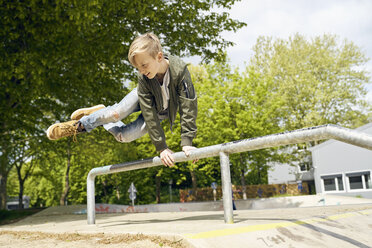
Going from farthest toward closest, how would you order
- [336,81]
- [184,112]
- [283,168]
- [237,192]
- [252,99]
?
[283,168] < [336,81] < [237,192] < [252,99] < [184,112]

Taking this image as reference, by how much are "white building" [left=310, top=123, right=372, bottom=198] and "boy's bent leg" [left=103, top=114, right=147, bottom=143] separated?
76.3ft

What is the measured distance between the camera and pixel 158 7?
9.24 meters

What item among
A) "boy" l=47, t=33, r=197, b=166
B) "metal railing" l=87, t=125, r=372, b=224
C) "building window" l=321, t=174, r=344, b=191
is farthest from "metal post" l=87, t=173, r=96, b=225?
"building window" l=321, t=174, r=344, b=191

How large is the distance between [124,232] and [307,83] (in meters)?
30.0

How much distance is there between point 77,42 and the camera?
30.3 ft

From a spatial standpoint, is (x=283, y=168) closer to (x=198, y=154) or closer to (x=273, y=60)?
(x=273, y=60)

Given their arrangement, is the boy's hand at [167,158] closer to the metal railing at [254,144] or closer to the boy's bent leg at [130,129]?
the metal railing at [254,144]

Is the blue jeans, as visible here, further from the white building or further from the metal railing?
the white building

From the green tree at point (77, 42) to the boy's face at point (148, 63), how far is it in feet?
16.6

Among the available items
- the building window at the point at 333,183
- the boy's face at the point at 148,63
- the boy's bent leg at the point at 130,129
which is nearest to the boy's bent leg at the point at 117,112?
the boy's bent leg at the point at 130,129

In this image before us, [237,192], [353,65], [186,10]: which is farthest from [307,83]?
[186,10]

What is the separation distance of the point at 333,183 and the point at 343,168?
5.74ft

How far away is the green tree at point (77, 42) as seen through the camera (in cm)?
831

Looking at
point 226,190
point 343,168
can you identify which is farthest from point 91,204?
point 343,168
